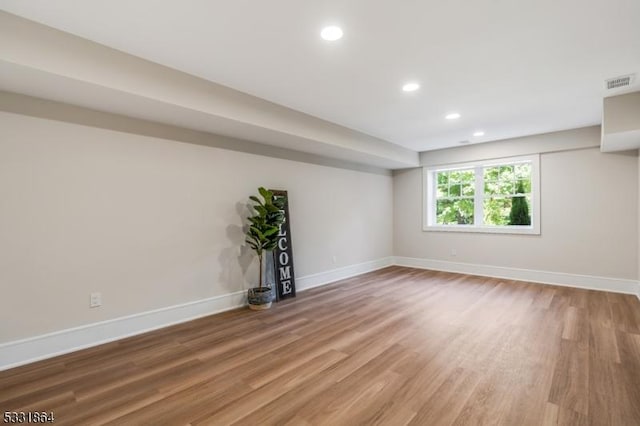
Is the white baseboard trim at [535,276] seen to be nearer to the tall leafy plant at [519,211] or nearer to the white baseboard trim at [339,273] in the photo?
the white baseboard trim at [339,273]

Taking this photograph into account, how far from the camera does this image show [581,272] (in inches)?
198

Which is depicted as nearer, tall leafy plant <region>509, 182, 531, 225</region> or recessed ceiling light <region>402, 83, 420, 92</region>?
recessed ceiling light <region>402, 83, 420, 92</region>

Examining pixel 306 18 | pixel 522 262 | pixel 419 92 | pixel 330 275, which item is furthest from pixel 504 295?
pixel 306 18

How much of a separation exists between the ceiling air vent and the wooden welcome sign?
396cm

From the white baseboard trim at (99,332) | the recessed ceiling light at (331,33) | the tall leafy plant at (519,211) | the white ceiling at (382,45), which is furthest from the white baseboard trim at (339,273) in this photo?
the recessed ceiling light at (331,33)

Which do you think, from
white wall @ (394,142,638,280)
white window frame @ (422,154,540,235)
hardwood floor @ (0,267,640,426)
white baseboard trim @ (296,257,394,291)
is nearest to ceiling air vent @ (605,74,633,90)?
white wall @ (394,142,638,280)

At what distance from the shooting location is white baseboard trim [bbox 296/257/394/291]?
5.11 metres

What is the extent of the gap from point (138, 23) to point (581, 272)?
6.64 metres

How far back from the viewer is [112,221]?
313cm

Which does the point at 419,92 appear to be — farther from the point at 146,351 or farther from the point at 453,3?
the point at 146,351

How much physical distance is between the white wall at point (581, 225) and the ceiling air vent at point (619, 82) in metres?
2.04

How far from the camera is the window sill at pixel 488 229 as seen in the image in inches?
217

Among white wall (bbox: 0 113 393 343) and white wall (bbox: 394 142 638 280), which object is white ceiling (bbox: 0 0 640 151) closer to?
white wall (bbox: 0 113 393 343)

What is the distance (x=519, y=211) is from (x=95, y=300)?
6.55 m
